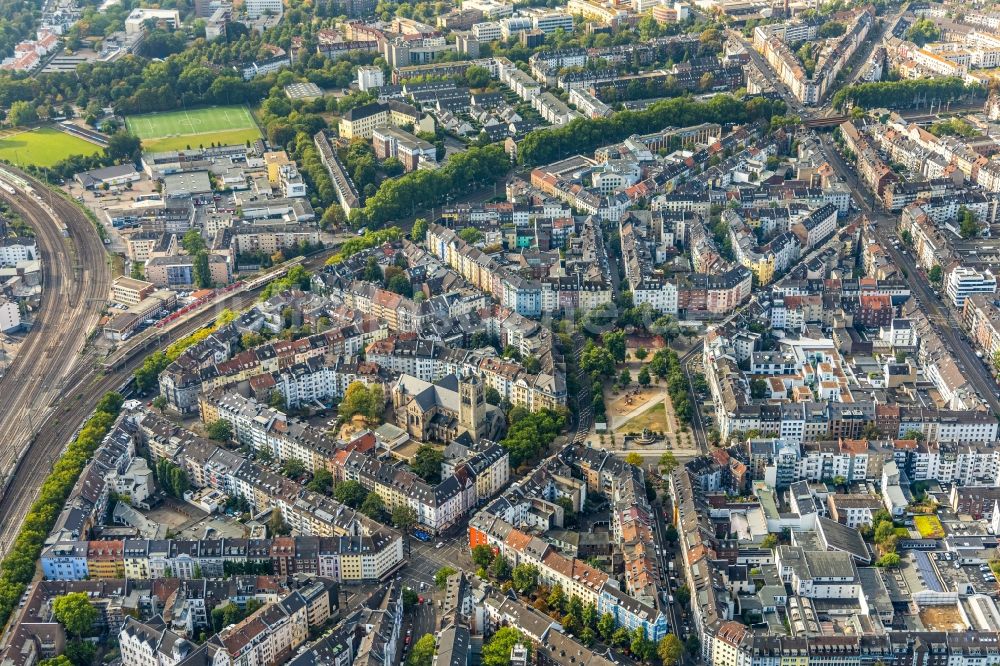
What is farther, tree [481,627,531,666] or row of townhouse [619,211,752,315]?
row of townhouse [619,211,752,315]

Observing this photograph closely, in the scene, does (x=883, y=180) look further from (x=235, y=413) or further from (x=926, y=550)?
(x=235, y=413)

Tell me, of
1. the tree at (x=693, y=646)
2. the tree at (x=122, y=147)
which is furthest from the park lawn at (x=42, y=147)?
the tree at (x=693, y=646)

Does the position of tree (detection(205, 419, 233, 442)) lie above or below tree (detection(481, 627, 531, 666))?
above

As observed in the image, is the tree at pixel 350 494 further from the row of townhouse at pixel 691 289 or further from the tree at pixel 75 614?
the row of townhouse at pixel 691 289

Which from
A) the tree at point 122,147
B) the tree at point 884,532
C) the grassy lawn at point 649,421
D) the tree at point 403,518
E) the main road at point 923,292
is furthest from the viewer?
the tree at point 122,147

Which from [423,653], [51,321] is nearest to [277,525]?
[423,653]

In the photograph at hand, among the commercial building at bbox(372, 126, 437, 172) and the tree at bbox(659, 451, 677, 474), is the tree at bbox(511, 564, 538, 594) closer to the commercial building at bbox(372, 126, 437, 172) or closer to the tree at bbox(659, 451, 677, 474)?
the tree at bbox(659, 451, 677, 474)

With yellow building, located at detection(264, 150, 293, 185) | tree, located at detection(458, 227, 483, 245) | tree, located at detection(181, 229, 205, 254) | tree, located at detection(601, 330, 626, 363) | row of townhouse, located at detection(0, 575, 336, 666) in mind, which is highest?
yellow building, located at detection(264, 150, 293, 185)

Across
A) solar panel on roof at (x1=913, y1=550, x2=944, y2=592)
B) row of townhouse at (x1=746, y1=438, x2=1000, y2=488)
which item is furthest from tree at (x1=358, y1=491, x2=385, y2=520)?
solar panel on roof at (x1=913, y1=550, x2=944, y2=592)
